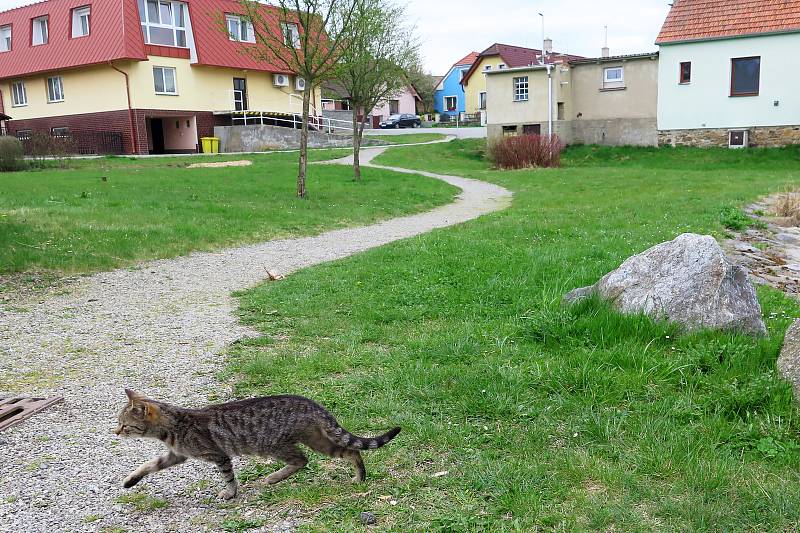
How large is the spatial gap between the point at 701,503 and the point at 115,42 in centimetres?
3771

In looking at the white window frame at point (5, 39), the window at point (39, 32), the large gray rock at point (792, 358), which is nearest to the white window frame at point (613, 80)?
the window at point (39, 32)

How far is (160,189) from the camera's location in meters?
19.4

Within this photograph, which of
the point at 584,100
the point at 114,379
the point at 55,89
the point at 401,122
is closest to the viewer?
the point at 114,379

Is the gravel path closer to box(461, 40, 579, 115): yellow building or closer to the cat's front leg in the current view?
the cat's front leg

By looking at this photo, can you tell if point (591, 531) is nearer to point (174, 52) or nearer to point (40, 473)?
point (40, 473)

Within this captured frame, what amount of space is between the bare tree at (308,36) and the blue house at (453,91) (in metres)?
60.7

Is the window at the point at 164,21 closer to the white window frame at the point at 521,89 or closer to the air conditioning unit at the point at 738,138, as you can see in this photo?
the white window frame at the point at 521,89

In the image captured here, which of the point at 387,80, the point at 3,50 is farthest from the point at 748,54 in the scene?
the point at 3,50

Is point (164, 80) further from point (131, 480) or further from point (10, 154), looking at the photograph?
point (131, 480)

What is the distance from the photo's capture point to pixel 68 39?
37.7 metres

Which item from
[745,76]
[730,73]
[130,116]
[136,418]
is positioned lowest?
[136,418]

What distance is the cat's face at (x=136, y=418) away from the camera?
3.94m

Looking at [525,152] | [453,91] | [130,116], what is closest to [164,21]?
[130,116]

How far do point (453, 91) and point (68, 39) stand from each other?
1980 inches
